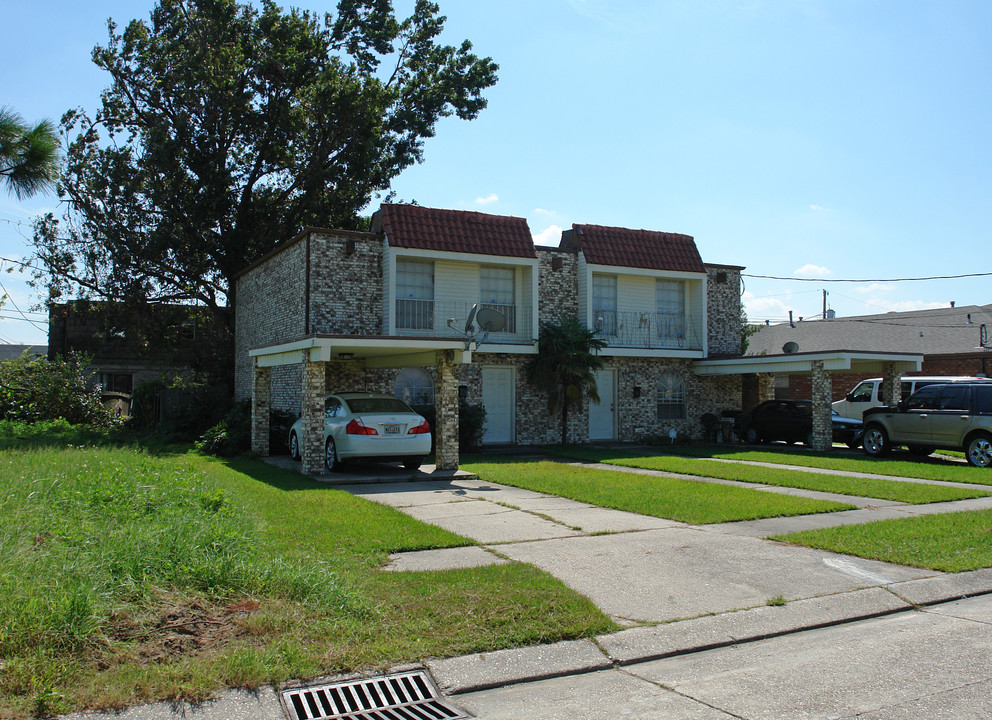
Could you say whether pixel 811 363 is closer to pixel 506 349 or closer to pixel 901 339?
pixel 506 349

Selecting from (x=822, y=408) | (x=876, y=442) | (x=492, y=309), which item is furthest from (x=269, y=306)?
(x=876, y=442)

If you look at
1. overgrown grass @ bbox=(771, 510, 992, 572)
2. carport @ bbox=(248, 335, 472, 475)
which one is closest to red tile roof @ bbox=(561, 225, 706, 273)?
carport @ bbox=(248, 335, 472, 475)

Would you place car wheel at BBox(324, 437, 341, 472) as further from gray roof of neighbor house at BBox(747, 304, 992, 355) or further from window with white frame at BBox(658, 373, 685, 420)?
gray roof of neighbor house at BBox(747, 304, 992, 355)

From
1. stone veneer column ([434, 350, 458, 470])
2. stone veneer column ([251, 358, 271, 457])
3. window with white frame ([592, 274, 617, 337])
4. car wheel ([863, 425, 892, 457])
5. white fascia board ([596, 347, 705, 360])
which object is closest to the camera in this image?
stone veneer column ([434, 350, 458, 470])

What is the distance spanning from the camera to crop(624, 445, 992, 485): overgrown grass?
15.3 metres

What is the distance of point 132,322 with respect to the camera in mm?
27906

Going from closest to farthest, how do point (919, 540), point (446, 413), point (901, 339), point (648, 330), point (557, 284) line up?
1. point (919, 540)
2. point (446, 413)
3. point (557, 284)
4. point (648, 330)
5. point (901, 339)

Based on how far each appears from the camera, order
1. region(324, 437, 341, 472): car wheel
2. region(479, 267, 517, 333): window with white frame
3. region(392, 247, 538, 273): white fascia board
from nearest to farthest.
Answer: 1. region(324, 437, 341, 472): car wheel
2. region(392, 247, 538, 273): white fascia board
3. region(479, 267, 517, 333): window with white frame

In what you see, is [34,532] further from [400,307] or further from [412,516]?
[400,307]

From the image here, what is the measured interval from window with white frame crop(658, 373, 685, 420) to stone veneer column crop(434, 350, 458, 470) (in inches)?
424

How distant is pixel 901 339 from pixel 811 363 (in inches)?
674

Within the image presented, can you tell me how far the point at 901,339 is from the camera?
116ft

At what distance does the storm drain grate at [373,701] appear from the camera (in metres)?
4.47

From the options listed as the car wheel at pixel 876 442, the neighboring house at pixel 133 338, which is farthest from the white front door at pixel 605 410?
the neighboring house at pixel 133 338
